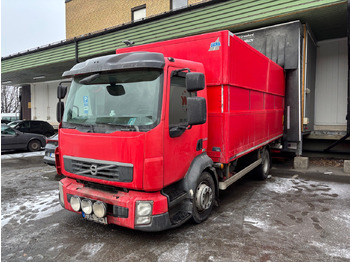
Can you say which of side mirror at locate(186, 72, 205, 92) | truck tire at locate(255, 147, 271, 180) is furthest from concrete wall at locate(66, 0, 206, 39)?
side mirror at locate(186, 72, 205, 92)

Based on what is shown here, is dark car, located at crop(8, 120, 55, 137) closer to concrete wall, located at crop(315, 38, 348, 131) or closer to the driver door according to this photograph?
the driver door

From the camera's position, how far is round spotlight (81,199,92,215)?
3549mm

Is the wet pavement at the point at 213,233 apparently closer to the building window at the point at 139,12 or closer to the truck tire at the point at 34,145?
the truck tire at the point at 34,145

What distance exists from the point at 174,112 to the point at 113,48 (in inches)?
380

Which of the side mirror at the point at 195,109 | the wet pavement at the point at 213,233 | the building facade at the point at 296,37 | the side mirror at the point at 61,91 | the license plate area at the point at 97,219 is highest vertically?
the building facade at the point at 296,37

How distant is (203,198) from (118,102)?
198cm

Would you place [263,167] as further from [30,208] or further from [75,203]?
[30,208]

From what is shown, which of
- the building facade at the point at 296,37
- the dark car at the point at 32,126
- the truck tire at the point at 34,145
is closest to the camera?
the building facade at the point at 296,37

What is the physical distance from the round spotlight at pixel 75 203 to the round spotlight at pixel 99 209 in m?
0.30

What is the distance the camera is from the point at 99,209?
3463mm

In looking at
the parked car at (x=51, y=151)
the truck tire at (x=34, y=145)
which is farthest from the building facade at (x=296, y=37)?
the parked car at (x=51, y=151)

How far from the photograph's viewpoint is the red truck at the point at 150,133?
3.29 metres

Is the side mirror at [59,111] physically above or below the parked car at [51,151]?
above

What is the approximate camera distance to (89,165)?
11.6 feet
